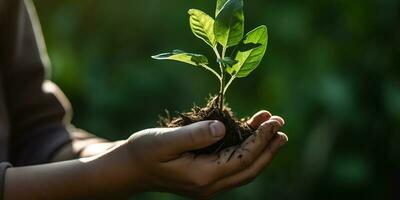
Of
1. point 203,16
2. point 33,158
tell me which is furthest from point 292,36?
point 203,16

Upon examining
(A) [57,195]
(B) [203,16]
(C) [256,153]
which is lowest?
(A) [57,195]

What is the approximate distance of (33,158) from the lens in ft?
5.18

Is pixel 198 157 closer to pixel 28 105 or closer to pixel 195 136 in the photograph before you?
pixel 195 136

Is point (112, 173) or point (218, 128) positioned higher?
point (218, 128)

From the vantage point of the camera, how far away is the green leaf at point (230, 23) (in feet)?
3.66

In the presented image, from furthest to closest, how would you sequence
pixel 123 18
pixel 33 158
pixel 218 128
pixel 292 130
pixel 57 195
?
pixel 123 18 → pixel 292 130 → pixel 33 158 → pixel 57 195 → pixel 218 128

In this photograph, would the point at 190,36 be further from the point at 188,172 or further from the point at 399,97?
the point at 188,172

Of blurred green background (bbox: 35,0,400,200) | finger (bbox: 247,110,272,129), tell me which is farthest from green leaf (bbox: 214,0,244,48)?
blurred green background (bbox: 35,0,400,200)

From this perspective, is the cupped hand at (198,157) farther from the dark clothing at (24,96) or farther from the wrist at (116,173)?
the dark clothing at (24,96)

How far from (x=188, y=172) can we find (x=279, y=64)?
4.15 feet

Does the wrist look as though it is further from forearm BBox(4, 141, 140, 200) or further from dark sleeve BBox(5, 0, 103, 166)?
dark sleeve BBox(5, 0, 103, 166)

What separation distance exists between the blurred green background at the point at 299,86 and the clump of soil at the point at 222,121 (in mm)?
1113

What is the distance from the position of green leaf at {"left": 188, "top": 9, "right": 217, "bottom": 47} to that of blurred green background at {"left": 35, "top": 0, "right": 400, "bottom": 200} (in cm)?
111

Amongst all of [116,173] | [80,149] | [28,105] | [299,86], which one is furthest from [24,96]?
[299,86]
